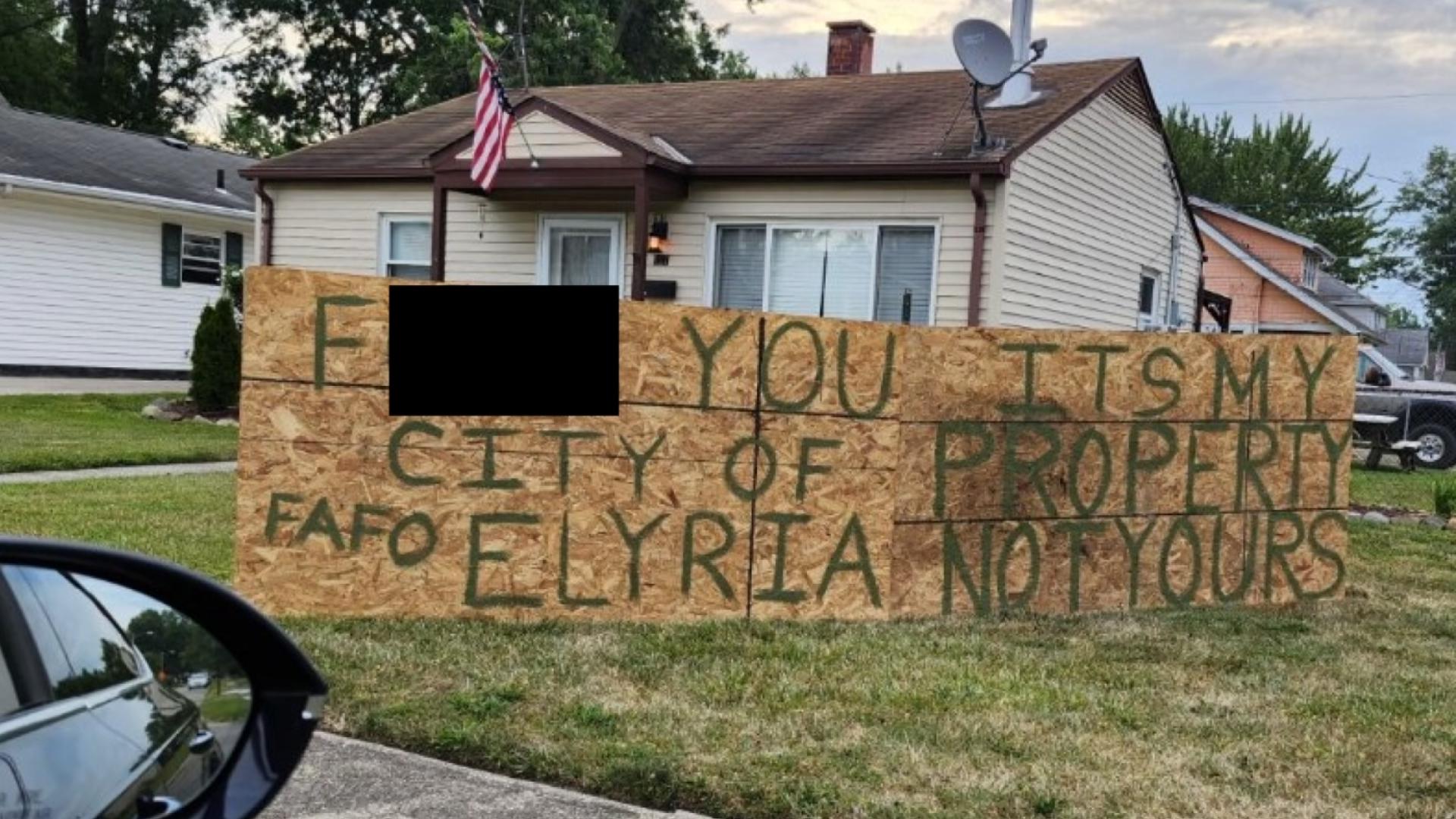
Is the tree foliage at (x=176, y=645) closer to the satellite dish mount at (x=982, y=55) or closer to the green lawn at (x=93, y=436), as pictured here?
the green lawn at (x=93, y=436)

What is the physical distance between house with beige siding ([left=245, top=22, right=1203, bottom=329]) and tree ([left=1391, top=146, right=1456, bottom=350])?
6675 centimetres

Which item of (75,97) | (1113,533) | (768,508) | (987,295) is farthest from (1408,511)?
(75,97)

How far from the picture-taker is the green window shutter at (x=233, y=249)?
21.6m

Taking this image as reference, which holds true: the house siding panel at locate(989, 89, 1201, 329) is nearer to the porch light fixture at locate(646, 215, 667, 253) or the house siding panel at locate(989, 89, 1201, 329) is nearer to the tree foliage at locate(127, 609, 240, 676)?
the porch light fixture at locate(646, 215, 667, 253)

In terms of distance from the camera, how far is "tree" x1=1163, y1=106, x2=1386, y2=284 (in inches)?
2158

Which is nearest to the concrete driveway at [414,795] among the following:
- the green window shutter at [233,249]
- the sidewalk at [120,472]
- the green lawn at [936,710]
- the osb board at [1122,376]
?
the green lawn at [936,710]

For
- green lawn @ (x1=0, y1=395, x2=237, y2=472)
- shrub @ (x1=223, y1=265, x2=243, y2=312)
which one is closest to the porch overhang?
green lawn @ (x1=0, y1=395, x2=237, y2=472)

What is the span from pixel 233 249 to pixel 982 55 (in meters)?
15.5

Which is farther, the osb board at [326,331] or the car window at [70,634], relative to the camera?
the osb board at [326,331]

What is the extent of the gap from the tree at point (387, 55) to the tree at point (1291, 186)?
94.1 feet

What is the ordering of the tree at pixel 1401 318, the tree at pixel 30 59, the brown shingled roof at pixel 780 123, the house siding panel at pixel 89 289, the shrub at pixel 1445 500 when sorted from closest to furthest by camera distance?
the shrub at pixel 1445 500, the brown shingled roof at pixel 780 123, the house siding panel at pixel 89 289, the tree at pixel 30 59, the tree at pixel 1401 318

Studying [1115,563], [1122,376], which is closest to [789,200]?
[1122,376]

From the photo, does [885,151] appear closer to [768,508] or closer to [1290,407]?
[1290,407]

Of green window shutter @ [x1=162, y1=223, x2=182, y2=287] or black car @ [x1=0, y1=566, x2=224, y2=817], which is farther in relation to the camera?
green window shutter @ [x1=162, y1=223, x2=182, y2=287]
